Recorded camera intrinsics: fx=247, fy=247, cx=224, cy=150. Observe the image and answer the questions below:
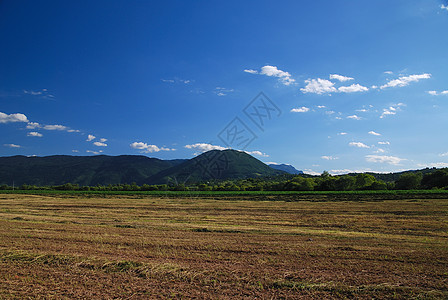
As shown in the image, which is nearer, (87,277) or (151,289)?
(151,289)

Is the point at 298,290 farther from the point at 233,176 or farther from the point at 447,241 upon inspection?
the point at 233,176

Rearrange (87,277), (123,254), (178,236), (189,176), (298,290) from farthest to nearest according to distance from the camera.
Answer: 1. (189,176)
2. (178,236)
3. (123,254)
4. (87,277)
5. (298,290)

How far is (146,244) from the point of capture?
1250cm

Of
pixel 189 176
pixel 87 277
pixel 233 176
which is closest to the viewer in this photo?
pixel 87 277

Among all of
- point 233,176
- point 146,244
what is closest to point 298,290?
point 146,244

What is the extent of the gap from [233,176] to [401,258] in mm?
187217

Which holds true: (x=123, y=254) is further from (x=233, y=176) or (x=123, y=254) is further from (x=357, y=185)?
(x=233, y=176)

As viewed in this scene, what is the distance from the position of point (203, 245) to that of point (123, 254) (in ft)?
12.1

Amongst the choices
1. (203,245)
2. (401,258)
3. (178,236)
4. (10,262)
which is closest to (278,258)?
(203,245)

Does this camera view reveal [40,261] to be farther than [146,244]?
No

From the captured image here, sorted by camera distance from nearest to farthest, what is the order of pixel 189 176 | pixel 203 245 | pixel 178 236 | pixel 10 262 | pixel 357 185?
1. pixel 10 262
2. pixel 203 245
3. pixel 178 236
4. pixel 357 185
5. pixel 189 176

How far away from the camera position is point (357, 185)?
2928 inches

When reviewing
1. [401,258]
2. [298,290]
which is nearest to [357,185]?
[401,258]

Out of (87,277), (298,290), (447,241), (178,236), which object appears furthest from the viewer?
(178,236)
